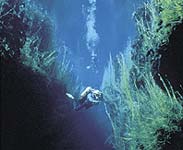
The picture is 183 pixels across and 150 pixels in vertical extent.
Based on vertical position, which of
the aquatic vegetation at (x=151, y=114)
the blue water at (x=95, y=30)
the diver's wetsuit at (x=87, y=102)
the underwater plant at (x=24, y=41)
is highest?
the blue water at (x=95, y=30)

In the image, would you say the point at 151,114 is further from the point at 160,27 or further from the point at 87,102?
the point at 87,102

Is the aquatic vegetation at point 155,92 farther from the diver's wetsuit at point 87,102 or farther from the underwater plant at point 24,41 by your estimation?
the underwater plant at point 24,41

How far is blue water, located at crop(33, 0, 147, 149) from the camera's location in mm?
12896

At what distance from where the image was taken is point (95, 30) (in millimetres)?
14953

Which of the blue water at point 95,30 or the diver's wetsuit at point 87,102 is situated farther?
the blue water at point 95,30

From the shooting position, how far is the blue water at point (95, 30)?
12.9 metres

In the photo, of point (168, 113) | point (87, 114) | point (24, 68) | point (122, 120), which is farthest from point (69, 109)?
point (168, 113)

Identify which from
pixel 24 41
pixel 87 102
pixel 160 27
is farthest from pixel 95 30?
pixel 160 27

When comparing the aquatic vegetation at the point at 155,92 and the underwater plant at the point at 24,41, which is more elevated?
the underwater plant at the point at 24,41

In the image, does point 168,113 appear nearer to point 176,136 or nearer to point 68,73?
point 176,136

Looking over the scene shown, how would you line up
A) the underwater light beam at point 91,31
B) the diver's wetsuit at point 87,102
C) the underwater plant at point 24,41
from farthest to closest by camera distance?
the underwater light beam at point 91,31 → the diver's wetsuit at point 87,102 → the underwater plant at point 24,41

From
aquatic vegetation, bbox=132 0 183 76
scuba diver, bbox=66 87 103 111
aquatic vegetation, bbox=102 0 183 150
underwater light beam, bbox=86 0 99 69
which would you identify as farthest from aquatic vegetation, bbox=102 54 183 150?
underwater light beam, bbox=86 0 99 69

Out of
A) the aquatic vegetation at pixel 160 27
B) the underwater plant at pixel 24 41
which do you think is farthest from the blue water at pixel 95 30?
the aquatic vegetation at pixel 160 27

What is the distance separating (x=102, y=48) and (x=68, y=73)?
6023 mm
